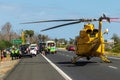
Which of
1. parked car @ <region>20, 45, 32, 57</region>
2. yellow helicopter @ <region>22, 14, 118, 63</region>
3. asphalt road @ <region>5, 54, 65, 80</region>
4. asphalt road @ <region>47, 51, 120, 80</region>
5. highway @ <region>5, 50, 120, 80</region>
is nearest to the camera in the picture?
asphalt road @ <region>47, 51, 120, 80</region>

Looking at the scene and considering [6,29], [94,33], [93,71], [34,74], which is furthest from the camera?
[6,29]

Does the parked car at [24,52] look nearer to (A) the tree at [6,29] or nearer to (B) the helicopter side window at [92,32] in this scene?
(B) the helicopter side window at [92,32]

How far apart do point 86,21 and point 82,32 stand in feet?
12.5

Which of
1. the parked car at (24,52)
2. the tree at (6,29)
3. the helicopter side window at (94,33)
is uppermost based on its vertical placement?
the tree at (6,29)

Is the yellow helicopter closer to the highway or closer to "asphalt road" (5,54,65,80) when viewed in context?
the highway

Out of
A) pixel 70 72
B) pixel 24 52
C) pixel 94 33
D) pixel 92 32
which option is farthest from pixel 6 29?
pixel 70 72

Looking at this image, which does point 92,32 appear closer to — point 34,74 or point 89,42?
point 89,42

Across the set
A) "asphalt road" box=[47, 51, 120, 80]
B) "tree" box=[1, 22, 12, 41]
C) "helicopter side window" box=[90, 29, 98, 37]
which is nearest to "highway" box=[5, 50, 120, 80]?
→ "asphalt road" box=[47, 51, 120, 80]

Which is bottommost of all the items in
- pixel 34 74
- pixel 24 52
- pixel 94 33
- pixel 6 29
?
pixel 34 74

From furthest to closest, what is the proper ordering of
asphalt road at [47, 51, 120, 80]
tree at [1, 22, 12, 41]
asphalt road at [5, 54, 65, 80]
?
1. tree at [1, 22, 12, 41]
2. asphalt road at [5, 54, 65, 80]
3. asphalt road at [47, 51, 120, 80]

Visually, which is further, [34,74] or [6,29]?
[6,29]

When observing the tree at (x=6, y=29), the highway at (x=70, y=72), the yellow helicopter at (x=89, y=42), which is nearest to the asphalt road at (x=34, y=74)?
the highway at (x=70, y=72)

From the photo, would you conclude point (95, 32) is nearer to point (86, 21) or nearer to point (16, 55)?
point (86, 21)

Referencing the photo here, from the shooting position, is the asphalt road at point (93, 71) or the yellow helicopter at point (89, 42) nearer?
the asphalt road at point (93, 71)
